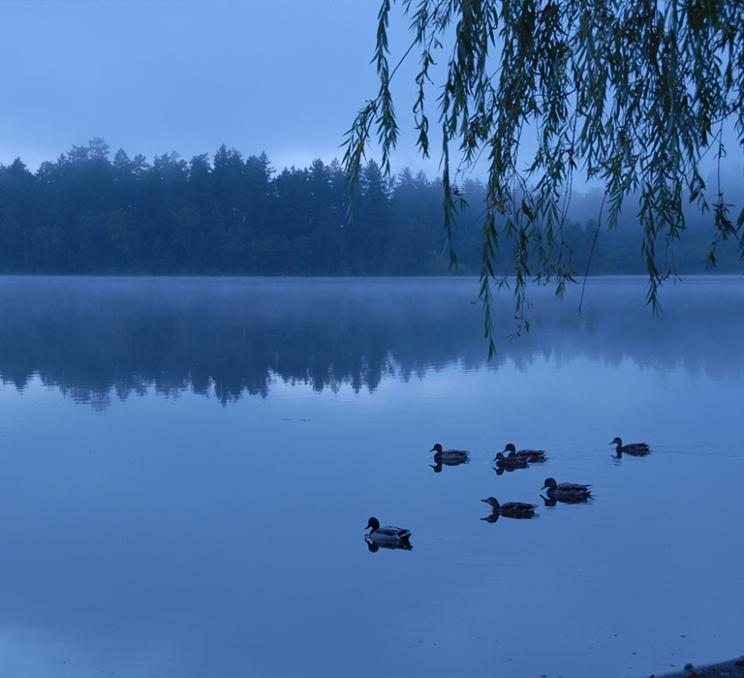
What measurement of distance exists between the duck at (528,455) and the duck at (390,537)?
358cm

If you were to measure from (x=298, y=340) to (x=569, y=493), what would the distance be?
20.3 metres

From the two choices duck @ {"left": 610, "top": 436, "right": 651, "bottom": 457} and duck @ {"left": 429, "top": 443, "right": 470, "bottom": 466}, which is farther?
duck @ {"left": 610, "top": 436, "right": 651, "bottom": 457}

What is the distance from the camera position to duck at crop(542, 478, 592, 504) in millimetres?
10211

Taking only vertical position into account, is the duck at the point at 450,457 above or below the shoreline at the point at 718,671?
below

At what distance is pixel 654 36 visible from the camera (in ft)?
15.6

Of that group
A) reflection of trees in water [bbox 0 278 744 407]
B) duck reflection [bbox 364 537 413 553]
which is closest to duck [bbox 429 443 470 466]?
duck reflection [bbox 364 537 413 553]

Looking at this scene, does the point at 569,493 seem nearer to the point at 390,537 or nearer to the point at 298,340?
the point at 390,537

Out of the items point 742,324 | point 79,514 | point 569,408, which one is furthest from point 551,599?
point 742,324

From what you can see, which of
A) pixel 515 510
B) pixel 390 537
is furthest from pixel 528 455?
pixel 390 537

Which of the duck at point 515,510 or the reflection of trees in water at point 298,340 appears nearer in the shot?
the duck at point 515,510

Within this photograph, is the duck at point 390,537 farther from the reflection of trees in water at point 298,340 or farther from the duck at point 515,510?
the reflection of trees in water at point 298,340

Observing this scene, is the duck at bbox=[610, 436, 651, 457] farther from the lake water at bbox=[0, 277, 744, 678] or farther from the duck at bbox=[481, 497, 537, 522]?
the duck at bbox=[481, 497, 537, 522]

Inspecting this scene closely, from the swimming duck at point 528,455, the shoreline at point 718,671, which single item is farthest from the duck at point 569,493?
the shoreline at point 718,671

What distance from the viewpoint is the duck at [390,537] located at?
8.52m
